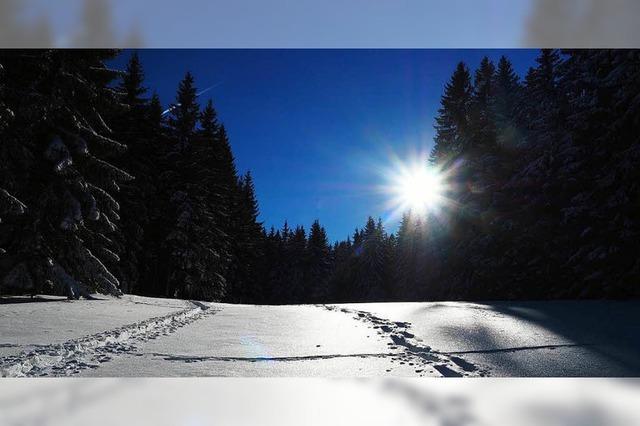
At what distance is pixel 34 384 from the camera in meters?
3.56

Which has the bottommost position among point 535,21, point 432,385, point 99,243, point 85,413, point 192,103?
point 85,413

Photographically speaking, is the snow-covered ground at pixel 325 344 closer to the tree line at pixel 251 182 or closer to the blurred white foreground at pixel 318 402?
the blurred white foreground at pixel 318 402

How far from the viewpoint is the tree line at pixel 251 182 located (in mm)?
6887

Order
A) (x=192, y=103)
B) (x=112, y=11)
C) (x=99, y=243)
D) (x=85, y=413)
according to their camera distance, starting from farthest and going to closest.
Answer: (x=99, y=243)
(x=192, y=103)
(x=112, y=11)
(x=85, y=413)

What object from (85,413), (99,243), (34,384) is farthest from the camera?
(99,243)

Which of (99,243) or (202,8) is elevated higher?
(202,8)

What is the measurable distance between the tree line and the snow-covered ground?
5.15 feet

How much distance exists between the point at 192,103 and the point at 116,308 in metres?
3.40

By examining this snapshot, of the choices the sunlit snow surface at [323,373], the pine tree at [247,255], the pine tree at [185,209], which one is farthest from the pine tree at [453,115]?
the pine tree at [247,255]

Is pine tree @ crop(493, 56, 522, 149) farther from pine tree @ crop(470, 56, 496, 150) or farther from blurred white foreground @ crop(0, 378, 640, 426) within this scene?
blurred white foreground @ crop(0, 378, 640, 426)

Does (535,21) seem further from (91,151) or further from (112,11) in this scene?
(91,151)

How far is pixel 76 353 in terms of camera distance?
158 inches

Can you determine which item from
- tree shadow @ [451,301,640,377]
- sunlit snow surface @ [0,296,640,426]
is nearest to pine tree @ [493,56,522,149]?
tree shadow @ [451,301,640,377]

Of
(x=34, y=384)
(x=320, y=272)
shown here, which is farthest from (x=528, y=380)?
(x=320, y=272)
